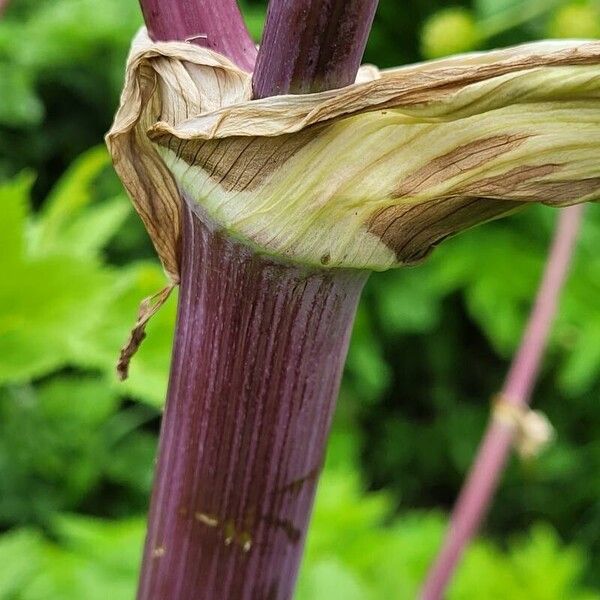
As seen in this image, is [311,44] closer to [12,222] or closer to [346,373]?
[12,222]

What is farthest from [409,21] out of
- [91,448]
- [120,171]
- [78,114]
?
[120,171]

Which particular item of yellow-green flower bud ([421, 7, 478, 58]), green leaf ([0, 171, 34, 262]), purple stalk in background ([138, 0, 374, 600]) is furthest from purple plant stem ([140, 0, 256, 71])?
yellow-green flower bud ([421, 7, 478, 58])

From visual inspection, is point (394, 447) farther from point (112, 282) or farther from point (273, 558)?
point (273, 558)

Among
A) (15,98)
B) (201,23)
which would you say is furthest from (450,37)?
(201,23)

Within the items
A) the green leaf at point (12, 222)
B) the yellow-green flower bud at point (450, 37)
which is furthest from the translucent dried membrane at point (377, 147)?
the yellow-green flower bud at point (450, 37)

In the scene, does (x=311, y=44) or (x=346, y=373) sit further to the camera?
(x=346, y=373)
